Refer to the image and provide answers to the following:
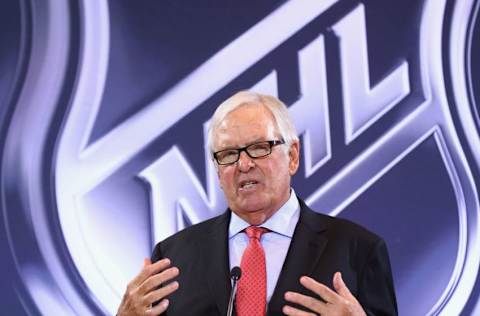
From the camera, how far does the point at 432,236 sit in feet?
9.86

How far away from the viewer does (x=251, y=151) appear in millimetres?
2115

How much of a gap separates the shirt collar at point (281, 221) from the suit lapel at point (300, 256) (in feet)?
0.11

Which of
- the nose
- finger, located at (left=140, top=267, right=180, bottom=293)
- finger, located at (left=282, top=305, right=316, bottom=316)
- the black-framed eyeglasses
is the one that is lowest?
finger, located at (left=282, top=305, right=316, bottom=316)

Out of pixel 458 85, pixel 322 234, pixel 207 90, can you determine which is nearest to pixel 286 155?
pixel 322 234

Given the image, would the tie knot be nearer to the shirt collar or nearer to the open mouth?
the shirt collar

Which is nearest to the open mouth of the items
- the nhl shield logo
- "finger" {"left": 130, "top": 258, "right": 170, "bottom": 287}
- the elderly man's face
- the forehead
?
the elderly man's face

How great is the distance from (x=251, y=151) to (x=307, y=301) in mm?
508

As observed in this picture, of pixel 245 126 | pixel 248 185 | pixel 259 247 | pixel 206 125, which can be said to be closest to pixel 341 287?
pixel 259 247

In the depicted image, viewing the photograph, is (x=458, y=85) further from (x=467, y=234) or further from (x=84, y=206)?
(x=84, y=206)

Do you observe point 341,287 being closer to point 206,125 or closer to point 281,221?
point 281,221

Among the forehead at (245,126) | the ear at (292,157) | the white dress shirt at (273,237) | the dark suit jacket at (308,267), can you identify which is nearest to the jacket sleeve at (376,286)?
the dark suit jacket at (308,267)

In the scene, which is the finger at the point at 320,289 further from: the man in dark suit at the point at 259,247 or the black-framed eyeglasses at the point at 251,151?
the black-framed eyeglasses at the point at 251,151

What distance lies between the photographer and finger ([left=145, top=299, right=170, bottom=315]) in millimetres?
1924

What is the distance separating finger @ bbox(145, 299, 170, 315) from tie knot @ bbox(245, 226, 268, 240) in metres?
0.34
